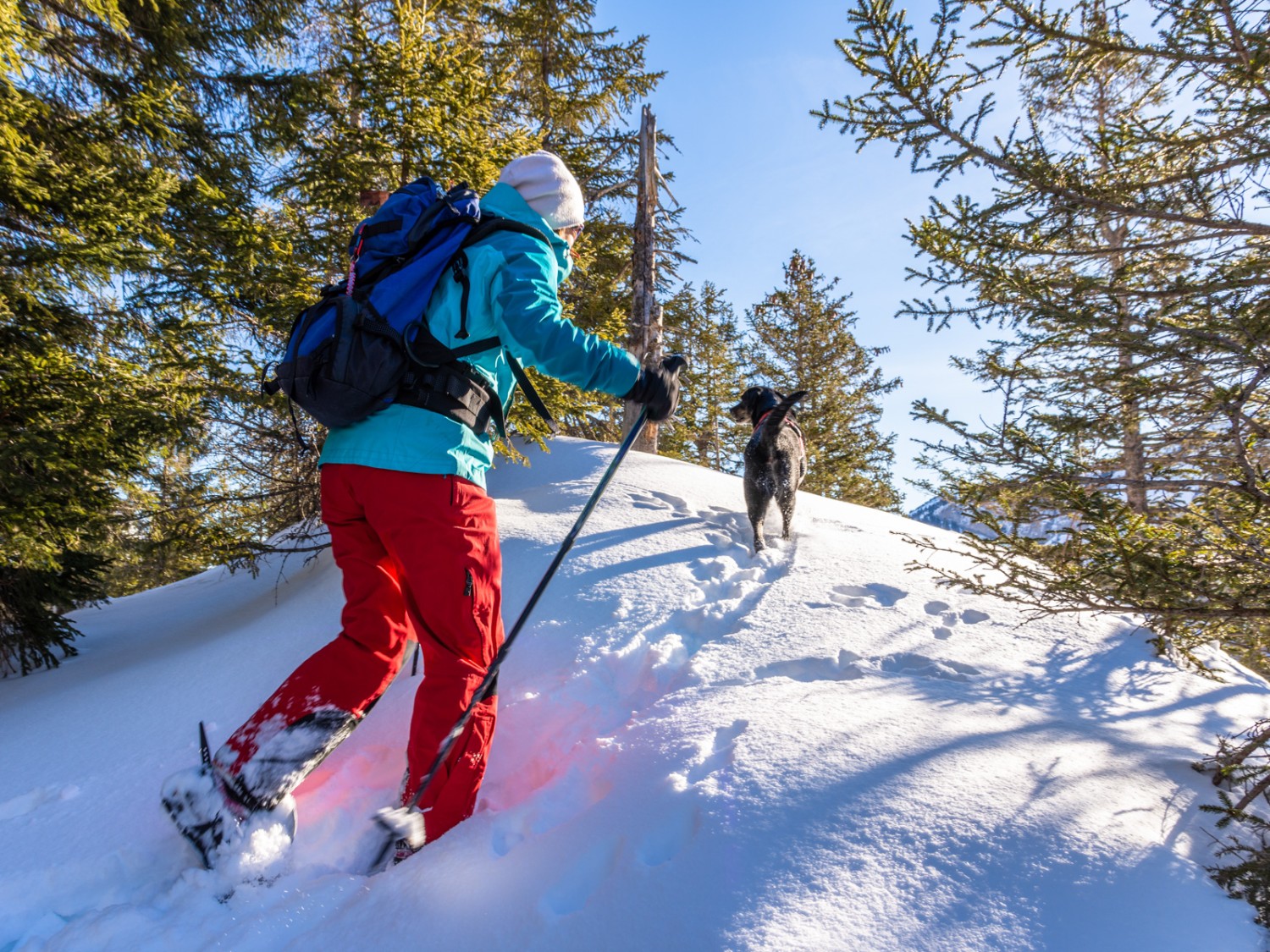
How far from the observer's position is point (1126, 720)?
2.77 meters

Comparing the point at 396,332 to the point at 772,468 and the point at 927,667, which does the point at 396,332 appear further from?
the point at 772,468

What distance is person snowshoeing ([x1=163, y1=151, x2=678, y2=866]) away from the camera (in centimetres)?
204

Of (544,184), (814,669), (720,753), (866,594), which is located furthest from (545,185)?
(866,594)

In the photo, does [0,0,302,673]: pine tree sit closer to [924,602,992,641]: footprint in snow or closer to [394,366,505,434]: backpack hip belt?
[394,366,505,434]: backpack hip belt

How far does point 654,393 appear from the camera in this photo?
2312 mm

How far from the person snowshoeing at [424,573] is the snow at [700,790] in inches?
10.1

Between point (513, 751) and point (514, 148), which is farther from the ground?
point (514, 148)

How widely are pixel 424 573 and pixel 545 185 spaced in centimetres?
144

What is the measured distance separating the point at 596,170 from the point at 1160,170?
29.3 ft

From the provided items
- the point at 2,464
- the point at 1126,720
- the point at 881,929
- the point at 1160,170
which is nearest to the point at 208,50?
the point at 2,464

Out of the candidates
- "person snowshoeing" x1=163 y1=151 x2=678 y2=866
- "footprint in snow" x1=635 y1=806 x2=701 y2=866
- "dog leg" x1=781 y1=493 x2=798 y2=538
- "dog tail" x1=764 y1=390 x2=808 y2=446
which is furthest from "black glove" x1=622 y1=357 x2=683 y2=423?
"dog leg" x1=781 y1=493 x2=798 y2=538

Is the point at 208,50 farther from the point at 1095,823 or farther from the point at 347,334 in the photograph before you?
the point at 1095,823

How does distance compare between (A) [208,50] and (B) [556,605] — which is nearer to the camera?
(B) [556,605]

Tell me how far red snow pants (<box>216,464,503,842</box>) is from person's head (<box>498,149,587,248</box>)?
1.04m
